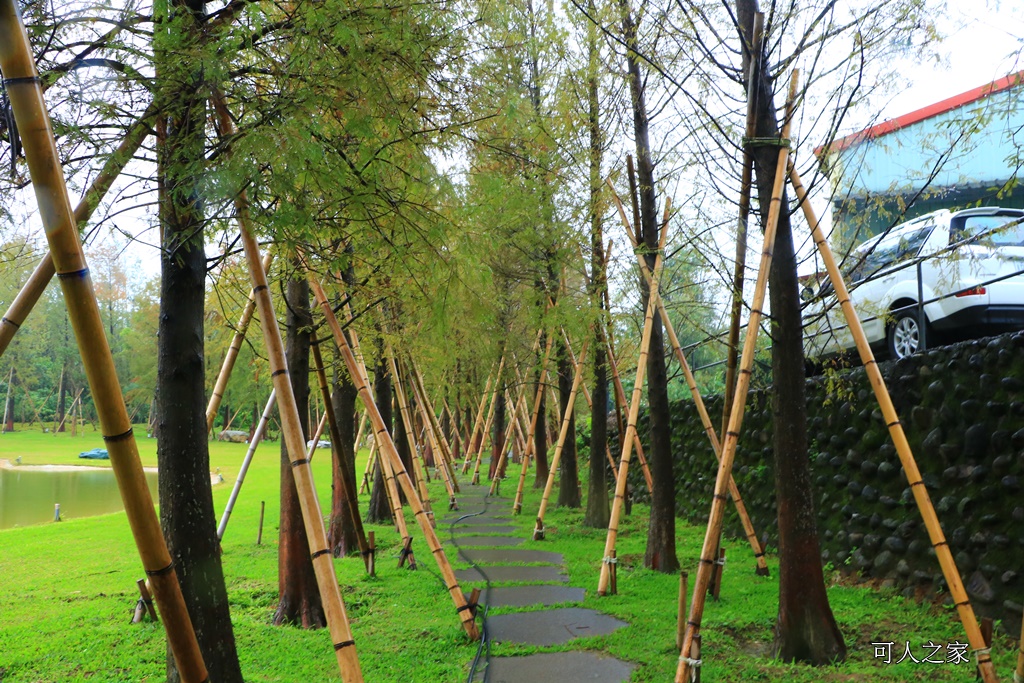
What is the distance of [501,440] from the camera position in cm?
1880

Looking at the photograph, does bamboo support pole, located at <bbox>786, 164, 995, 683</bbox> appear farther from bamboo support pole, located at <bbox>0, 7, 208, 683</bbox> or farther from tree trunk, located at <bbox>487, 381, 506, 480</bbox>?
tree trunk, located at <bbox>487, 381, 506, 480</bbox>

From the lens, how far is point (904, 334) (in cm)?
733

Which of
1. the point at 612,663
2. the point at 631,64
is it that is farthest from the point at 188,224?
the point at 631,64

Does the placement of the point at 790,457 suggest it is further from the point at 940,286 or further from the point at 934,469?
the point at 940,286

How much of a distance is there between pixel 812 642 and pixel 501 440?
14.4 meters

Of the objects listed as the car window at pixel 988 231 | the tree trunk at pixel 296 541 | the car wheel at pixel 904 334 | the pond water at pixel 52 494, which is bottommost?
the pond water at pixel 52 494

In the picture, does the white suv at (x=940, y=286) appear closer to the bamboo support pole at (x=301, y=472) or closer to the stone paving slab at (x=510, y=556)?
the stone paving slab at (x=510, y=556)

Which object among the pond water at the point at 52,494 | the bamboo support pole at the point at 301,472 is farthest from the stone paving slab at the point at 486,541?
the bamboo support pole at the point at 301,472

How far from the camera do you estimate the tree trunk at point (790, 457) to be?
4641 mm

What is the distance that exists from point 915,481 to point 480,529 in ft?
23.8

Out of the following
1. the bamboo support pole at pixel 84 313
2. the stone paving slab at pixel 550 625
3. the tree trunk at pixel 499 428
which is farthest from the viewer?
the tree trunk at pixel 499 428

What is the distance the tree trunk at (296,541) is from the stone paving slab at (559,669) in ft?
6.36

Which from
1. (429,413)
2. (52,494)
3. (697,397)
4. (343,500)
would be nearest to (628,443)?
(697,397)

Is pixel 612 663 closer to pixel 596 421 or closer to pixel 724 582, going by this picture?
pixel 724 582
